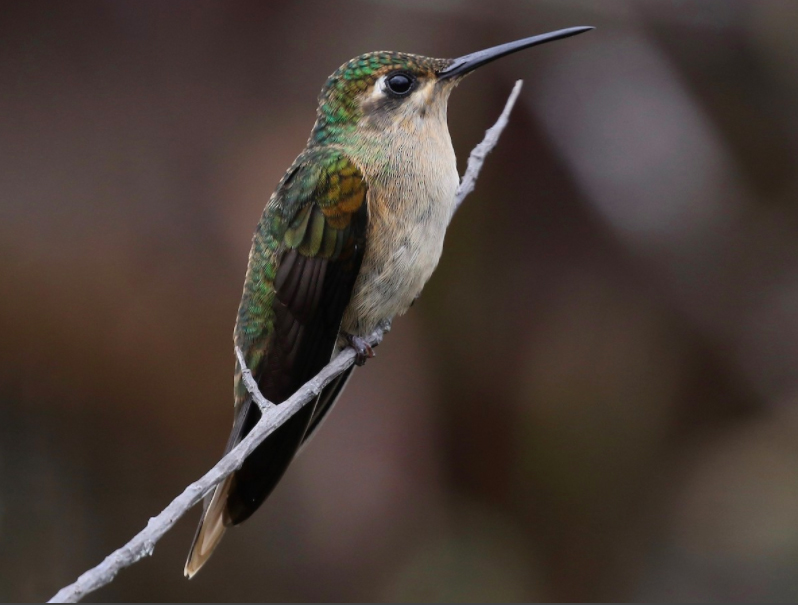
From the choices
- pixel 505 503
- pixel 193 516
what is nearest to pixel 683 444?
pixel 505 503

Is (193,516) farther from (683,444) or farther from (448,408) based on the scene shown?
(683,444)

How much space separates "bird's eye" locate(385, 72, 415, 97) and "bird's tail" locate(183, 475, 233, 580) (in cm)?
162

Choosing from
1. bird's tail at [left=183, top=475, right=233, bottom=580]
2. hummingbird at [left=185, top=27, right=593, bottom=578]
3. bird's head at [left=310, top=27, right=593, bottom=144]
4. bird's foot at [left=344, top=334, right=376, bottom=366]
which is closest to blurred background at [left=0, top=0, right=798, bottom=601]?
bird's head at [left=310, top=27, right=593, bottom=144]

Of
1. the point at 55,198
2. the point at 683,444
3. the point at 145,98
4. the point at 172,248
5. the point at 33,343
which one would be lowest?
the point at 683,444

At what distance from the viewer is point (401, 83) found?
331 cm

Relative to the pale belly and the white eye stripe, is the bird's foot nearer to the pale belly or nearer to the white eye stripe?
the pale belly

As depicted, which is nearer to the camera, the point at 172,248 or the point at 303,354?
the point at 303,354

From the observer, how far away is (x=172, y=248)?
222 inches

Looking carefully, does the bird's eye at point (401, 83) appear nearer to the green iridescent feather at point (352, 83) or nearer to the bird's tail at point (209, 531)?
the green iridescent feather at point (352, 83)

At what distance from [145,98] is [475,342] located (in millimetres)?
3012

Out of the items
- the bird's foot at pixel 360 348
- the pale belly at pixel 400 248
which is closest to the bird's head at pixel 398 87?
the pale belly at pixel 400 248

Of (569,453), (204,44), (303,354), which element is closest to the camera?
(303,354)

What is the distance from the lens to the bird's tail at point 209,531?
2.89 m

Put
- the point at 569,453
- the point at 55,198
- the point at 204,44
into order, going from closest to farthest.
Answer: the point at 55,198, the point at 204,44, the point at 569,453
